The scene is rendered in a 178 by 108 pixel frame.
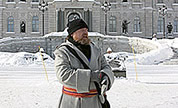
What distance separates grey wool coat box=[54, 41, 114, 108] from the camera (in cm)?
293

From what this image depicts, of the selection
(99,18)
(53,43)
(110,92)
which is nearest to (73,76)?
(110,92)

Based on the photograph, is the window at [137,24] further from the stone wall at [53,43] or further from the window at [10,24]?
the window at [10,24]

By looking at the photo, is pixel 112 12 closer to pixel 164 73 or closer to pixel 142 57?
pixel 142 57

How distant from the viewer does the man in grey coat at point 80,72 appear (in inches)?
116

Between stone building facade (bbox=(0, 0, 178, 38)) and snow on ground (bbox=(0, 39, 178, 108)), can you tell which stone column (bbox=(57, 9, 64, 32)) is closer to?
stone building facade (bbox=(0, 0, 178, 38))

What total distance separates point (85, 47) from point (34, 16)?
119ft

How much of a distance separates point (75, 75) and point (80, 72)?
7 cm

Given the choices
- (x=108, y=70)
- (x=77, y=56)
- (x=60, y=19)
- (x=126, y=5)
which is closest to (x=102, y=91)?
(x=108, y=70)

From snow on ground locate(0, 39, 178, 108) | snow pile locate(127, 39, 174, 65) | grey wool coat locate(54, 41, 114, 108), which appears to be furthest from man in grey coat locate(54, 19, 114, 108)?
snow pile locate(127, 39, 174, 65)

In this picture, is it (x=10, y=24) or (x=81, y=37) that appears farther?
(x=10, y=24)

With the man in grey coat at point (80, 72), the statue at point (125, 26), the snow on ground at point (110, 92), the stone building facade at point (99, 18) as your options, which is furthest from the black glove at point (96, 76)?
the statue at point (125, 26)

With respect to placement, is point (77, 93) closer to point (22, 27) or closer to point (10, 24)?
point (22, 27)

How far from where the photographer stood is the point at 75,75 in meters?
2.93

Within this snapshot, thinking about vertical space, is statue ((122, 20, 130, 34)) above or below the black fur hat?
above
